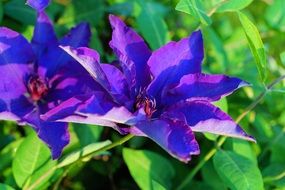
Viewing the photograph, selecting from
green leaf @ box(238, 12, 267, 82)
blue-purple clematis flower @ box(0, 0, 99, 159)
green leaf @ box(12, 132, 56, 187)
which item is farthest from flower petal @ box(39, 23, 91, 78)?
green leaf @ box(238, 12, 267, 82)

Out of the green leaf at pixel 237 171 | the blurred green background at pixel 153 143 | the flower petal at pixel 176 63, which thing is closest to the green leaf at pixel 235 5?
the blurred green background at pixel 153 143

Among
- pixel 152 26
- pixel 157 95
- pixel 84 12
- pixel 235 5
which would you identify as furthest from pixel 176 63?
pixel 84 12

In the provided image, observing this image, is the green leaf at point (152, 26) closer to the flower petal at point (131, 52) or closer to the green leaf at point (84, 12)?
the green leaf at point (84, 12)

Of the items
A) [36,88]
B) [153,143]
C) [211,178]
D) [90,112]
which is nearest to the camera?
[90,112]

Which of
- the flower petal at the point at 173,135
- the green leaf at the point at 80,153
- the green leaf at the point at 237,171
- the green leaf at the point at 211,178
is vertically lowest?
the green leaf at the point at 211,178

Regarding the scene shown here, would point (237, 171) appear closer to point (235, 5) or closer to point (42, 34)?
point (235, 5)

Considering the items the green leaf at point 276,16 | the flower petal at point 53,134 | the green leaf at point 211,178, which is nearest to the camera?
the flower petal at point 53,134

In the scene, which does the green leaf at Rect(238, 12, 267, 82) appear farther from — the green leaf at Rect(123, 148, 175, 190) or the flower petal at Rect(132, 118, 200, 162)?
the green leaf at Rect(123, 148, 175, 190)
